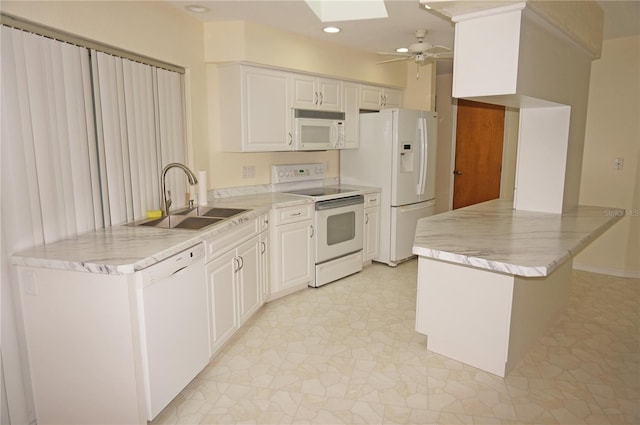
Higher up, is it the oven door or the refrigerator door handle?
the refrigerator door handle

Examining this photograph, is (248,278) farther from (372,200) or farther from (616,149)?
(616,149)

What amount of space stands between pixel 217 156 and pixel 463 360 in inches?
101

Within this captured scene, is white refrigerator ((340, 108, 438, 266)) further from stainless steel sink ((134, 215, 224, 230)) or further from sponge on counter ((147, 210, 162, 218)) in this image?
sponge on counter ((147, 210, 162, 218))

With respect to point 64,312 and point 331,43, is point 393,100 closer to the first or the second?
point 331,43

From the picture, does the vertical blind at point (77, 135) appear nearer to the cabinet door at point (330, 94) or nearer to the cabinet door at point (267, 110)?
the cabinet door at point (267, 110)

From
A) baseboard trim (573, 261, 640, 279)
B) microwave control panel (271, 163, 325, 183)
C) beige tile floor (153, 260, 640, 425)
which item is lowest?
beige tile floor (153, 260, 640, 425)

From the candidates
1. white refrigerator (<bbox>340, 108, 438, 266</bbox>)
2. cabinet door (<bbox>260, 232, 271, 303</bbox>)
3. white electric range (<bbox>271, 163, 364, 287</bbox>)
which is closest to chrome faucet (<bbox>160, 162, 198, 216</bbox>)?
cabinet door (<bbox>260, 232, 271, 303</bbox>)

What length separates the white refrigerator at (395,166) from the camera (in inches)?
174

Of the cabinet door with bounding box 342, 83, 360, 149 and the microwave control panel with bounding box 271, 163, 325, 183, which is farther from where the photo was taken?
the cabinet door with bounding box 342, 83, 360, 149

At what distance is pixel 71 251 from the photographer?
1970 millimetres

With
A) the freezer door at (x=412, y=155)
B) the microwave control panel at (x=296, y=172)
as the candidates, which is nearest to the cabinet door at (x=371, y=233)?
the freezer door at (x=412, y=155)

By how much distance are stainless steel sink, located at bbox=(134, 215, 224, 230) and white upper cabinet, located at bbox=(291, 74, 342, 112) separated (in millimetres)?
1504

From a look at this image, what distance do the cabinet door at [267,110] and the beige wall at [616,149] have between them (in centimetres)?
319

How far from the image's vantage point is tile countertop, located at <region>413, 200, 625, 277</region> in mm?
1986
